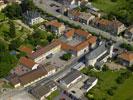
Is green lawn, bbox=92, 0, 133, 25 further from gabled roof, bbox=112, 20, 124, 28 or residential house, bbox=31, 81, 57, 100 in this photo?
residential house, bbox=31, 81, 57, 100

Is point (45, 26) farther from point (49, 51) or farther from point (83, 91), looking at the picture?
point (83, 91)

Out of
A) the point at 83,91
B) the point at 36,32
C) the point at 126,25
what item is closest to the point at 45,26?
the point at 36,32

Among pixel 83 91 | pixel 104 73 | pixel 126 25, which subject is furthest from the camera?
pixel 126 25

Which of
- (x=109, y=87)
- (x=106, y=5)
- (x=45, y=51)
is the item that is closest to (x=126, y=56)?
(x=109, y=87)

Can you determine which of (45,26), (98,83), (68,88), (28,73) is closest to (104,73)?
(98,83)

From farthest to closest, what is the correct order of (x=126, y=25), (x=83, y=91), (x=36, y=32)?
→ 1. (x=126, y=25)
2. (x=36, y=32)
3. (x=83, y=91)

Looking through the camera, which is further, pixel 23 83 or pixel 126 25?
pixel 126 25

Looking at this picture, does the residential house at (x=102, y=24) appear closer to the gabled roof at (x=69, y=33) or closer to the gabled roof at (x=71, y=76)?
the gabled roof at (x=69, y=33)
